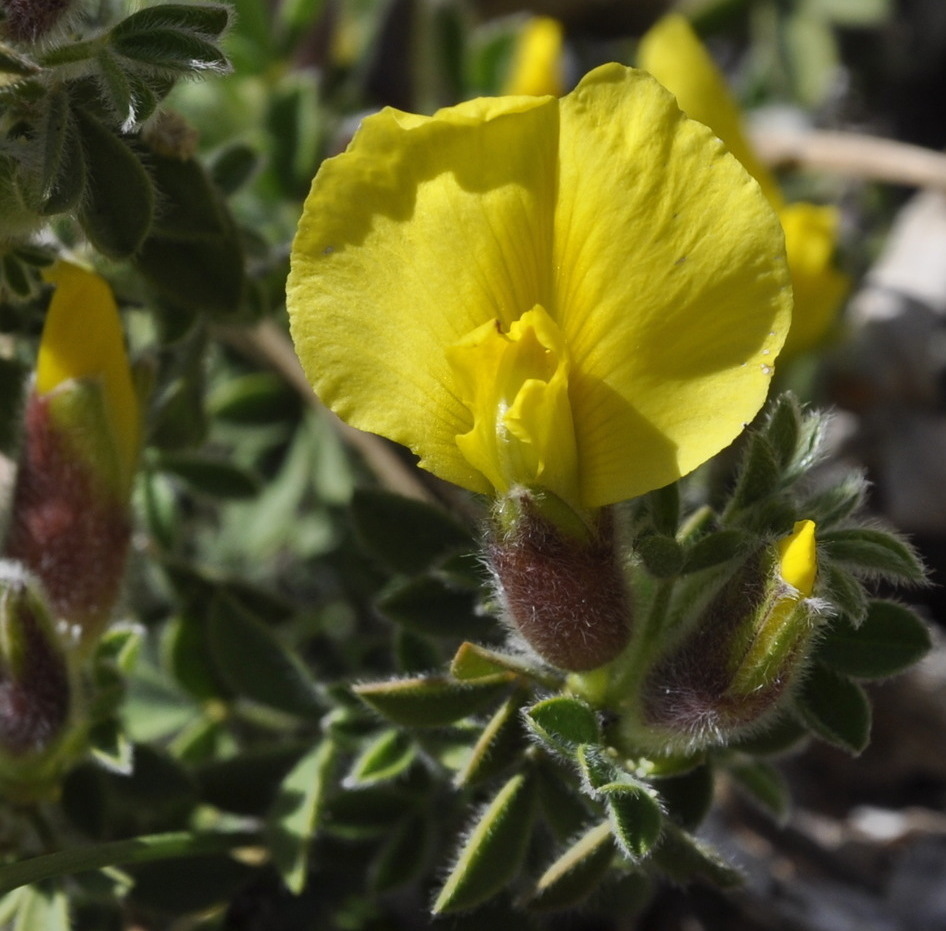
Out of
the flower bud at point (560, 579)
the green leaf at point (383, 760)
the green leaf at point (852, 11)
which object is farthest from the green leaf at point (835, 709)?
the green leaf at point (852, 11)

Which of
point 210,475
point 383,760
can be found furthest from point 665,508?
point 210,475

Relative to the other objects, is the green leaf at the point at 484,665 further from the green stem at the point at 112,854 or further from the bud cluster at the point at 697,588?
the green stem at the point at 112,854

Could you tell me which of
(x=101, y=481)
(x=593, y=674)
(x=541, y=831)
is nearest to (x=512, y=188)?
(x=593, y=674)

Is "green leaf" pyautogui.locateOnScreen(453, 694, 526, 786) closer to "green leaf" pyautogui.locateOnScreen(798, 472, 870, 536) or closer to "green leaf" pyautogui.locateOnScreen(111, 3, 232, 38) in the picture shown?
"green leaf" pyautogui.locateOnScreen(798, 472, 870, 536)

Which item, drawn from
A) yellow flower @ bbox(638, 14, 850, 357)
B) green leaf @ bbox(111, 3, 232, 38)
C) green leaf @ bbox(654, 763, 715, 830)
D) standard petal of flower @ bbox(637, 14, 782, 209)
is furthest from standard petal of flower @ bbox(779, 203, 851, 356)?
green leaf @ bbox(111, 3, 232, 38)

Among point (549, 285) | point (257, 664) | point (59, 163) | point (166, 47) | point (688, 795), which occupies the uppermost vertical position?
point (166, 47)

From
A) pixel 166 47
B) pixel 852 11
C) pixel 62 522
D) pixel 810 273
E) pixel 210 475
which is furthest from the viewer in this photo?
pixel 852 11

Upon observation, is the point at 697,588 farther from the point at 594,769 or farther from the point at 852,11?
the point at 852,11
